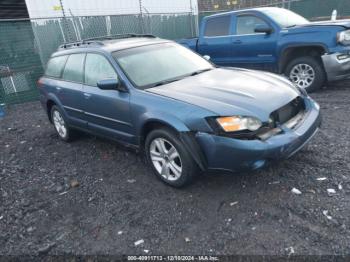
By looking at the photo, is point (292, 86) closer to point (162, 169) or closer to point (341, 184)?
point (341, 184)

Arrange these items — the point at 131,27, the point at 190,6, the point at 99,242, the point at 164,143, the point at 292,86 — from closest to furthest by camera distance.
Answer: the point at 99,242 → the point at 164,143 → the point at 292,86 → the point at 131,27 → the point at 190,6

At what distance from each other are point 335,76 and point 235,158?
4.53m

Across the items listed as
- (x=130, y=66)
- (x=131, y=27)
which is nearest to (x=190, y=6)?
(x=131, y=27)

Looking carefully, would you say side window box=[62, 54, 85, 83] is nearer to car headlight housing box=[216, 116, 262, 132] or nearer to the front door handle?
the front door handle

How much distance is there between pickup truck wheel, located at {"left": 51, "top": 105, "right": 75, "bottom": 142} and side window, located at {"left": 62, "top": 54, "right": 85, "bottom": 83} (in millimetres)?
721

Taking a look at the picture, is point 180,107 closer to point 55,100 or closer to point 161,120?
point 161,120

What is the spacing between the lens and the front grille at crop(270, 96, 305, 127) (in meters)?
3.26

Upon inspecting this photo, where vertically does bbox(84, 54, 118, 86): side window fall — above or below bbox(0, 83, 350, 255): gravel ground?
above

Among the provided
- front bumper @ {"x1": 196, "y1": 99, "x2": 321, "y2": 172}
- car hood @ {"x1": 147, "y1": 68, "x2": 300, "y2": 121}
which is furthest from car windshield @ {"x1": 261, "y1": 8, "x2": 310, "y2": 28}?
front bumper @ {"x1": 196, "y1": 99, "x2": 321, "y2": 172}

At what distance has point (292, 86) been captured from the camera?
3910mm

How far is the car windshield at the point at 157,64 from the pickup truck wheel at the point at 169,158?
709 millimetres

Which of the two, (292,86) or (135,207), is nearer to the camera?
(135,207)

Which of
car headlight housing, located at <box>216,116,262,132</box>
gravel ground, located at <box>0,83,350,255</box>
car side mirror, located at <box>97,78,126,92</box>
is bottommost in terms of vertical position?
gravel ground, located at <box>0,83,350,255</box>

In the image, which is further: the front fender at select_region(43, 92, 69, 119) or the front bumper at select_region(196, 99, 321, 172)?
the front fender at select_region(43, 92, 69, 119)
